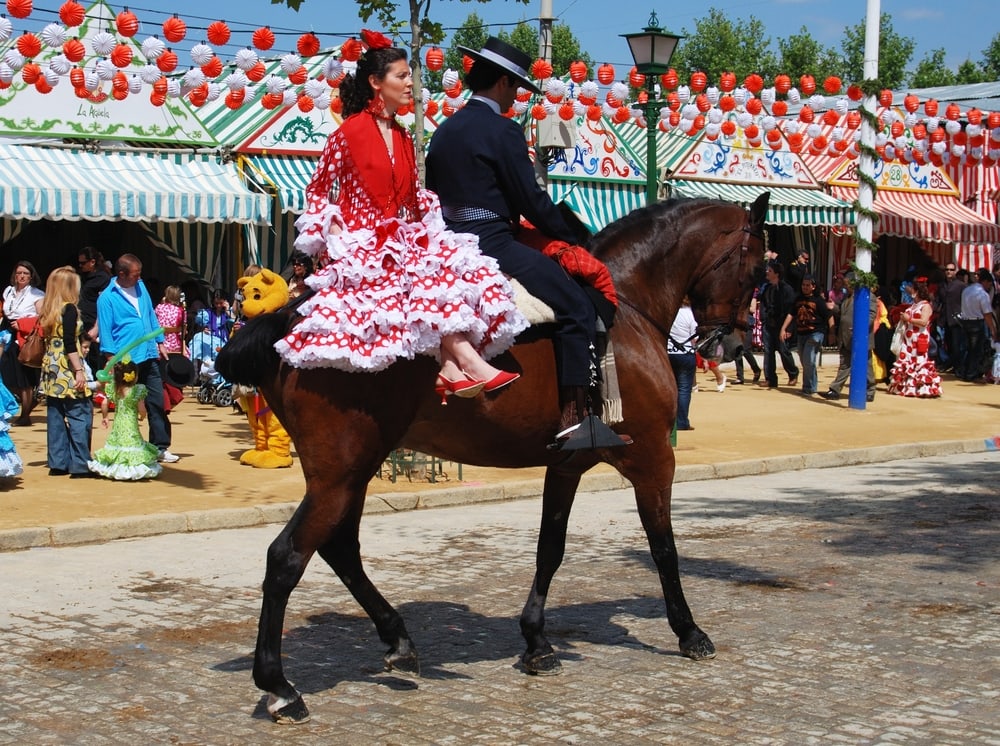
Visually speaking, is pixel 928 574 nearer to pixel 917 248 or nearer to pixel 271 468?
pixel 271 468

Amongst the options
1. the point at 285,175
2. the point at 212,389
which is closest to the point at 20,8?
the point at 285,175

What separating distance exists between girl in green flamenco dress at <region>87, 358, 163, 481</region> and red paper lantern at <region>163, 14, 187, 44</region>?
17.5 ft

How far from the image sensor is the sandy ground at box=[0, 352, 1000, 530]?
10.9 metres

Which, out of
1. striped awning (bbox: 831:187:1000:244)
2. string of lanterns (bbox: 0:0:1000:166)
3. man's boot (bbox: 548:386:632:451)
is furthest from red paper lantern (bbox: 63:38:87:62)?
striped awning (bbox: 831:187:1000:244)

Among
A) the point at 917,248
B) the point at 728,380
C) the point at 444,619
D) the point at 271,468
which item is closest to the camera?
the point at 444,619

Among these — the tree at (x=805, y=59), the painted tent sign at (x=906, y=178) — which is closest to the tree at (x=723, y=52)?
the tree at (x=805, y=59)

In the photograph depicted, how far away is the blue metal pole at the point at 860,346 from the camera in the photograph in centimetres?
1870

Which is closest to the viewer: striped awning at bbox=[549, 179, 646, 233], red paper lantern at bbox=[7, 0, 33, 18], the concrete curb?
the concrete curb

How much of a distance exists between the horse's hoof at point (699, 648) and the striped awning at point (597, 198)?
17466 millimetres

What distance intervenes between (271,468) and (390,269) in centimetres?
735

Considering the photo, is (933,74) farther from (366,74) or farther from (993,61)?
(366,74)

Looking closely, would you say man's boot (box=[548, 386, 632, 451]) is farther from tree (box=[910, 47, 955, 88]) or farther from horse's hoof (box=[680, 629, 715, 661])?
tree (box=[910, 47, 955, 88])

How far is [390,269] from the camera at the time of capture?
573 cm

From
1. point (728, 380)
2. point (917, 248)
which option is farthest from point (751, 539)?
point (917, 248)
